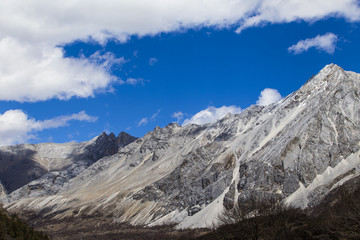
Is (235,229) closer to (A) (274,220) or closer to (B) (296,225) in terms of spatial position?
(A) (274,220)

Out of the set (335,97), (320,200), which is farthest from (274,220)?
(335,97)

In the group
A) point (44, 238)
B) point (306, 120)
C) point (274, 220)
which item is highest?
point (306, 120)

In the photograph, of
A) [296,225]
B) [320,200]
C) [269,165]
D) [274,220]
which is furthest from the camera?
[269,165]

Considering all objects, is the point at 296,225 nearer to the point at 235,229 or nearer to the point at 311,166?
the point at 235,229

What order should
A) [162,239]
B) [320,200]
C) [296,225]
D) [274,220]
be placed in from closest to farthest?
[274,220] < [296,225] < [320,200] < [162,239]

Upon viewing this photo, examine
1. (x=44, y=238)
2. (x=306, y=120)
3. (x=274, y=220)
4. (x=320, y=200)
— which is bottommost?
(x=320, y=200)

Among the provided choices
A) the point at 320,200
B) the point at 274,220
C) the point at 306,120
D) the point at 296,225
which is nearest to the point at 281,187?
the point at 320,200

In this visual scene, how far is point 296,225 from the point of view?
205 feet

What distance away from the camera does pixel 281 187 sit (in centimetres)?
16612

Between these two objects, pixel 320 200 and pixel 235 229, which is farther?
pixel 320 200

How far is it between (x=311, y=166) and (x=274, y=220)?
120950 mm

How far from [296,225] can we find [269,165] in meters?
117

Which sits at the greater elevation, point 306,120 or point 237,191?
point 306,120

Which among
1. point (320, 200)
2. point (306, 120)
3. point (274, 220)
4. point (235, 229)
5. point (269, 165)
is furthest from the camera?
point (306, 120)
